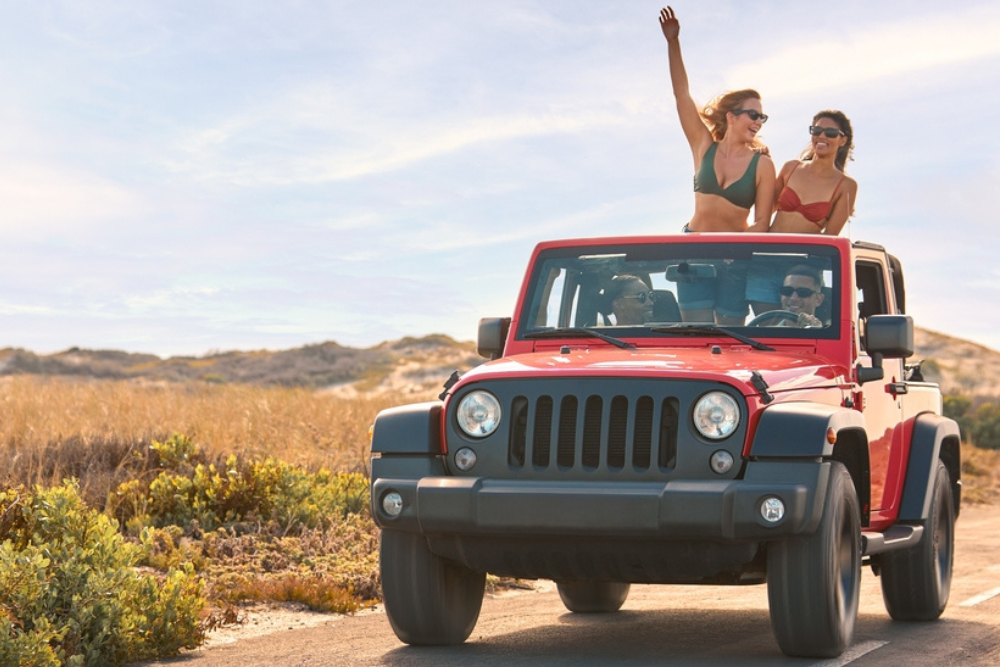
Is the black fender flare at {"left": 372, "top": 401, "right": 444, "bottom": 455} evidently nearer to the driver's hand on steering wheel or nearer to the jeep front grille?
the jeep front grille

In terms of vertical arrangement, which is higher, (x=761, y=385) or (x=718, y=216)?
(x=718, y=216)

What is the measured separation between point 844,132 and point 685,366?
4174 millimetres

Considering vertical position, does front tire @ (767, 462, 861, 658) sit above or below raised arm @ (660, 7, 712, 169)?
below

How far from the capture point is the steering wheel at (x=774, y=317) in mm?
8266

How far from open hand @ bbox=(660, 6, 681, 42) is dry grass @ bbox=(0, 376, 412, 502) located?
6237 millimetres

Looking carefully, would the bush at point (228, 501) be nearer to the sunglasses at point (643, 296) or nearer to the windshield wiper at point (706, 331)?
the sunglasses at point (643, 296)

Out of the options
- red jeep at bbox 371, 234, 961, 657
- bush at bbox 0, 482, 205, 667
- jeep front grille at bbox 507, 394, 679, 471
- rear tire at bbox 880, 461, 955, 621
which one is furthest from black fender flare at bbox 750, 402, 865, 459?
bush at bbox 0, 482, 205, 667

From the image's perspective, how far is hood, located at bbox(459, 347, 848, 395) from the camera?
6.92 m

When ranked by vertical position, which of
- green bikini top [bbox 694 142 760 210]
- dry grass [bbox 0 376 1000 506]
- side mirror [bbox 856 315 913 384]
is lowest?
dry grass [bbox 0 376 1000 506]

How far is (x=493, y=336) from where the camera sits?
339 inches

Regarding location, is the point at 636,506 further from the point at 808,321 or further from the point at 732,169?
the point at 732,169

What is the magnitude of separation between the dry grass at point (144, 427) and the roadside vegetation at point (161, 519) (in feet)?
0.13

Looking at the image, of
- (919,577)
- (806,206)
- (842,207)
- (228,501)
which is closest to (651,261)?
(806,206)

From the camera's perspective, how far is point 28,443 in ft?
48.4
